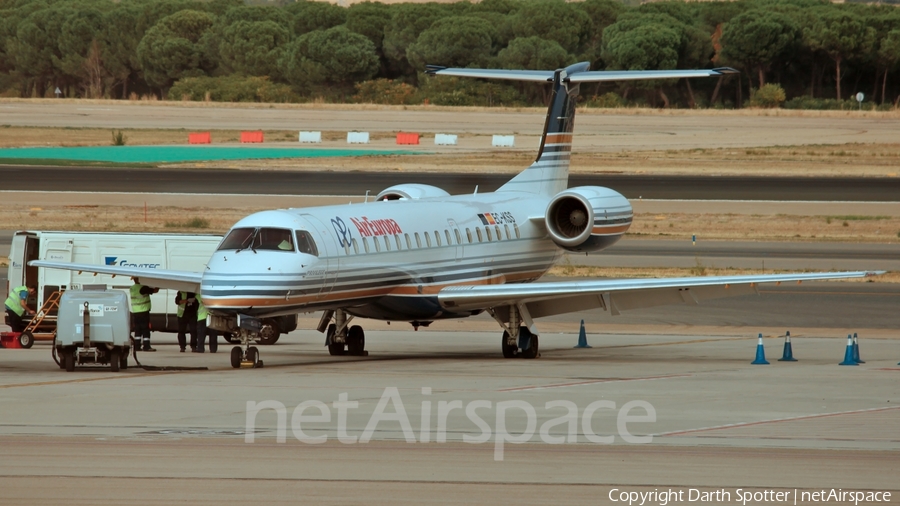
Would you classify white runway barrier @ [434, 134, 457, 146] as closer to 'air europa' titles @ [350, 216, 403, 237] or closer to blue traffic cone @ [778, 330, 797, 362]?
'air europa' titles @ [350, 216, 403, 237]

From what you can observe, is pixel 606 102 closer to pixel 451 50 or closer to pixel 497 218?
pixel 451 50

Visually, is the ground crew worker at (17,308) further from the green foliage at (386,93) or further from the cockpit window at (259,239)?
the green foliage at (386,93)

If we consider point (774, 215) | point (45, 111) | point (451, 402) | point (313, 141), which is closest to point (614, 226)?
point (451, 402)

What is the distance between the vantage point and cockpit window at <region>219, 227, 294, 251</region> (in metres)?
22.1

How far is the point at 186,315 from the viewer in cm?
2730

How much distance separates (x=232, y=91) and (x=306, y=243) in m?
104

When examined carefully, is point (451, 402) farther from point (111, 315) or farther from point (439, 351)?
point (439, 351)

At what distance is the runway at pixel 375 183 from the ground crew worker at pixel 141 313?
31215 mm

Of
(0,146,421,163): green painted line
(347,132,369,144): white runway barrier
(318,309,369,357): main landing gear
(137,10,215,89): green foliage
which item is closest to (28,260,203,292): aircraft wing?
(318,309,369,357): main landing gear

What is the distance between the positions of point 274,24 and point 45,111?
33.1 metres

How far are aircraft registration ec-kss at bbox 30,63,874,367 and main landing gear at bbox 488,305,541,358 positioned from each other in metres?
0.02

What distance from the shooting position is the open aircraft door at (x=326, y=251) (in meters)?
22.6

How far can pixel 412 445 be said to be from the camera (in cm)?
1415

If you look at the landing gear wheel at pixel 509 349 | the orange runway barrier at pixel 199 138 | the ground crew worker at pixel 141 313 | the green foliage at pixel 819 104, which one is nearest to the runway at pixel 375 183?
the orange runway barrier at pixel 199 138
